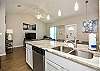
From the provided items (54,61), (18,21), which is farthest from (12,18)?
(54,61)

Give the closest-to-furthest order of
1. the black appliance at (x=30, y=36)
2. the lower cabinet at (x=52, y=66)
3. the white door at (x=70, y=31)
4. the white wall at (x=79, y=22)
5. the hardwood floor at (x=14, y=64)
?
1. the lower cabinet at (x=52, y=66)
2. the hardwood floor at (x=14, y=64)
3. the white wall at (x=79, y=22)
4. the white door at (x=70, y=31)
5. the black appliance at (x=30, y=36)

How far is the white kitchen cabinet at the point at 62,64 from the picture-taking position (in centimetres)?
136

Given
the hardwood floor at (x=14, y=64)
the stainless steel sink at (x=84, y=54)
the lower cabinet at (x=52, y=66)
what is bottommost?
the hardwood floor at (x=14, y=64)

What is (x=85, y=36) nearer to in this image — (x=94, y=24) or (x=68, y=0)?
(x=94, y=24)

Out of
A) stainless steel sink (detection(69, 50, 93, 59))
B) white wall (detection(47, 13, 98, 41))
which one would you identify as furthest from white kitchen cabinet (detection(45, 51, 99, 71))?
white wall (detection(47, 13, 98, 41))

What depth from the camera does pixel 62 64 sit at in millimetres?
1718

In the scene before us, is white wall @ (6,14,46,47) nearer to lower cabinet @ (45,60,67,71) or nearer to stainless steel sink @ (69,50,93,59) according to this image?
lower cabinet @ (45,60,67,71)

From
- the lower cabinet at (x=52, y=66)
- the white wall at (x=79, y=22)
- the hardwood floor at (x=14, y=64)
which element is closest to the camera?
the lower cabinet at (x=52, y=66)

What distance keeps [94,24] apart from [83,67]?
18.4ft

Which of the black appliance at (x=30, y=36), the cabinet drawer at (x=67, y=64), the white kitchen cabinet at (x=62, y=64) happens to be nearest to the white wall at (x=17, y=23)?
the black appliance at (x=30, y=36)

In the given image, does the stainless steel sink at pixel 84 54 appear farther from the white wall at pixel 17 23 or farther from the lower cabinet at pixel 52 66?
the white wall at pixel 17 23

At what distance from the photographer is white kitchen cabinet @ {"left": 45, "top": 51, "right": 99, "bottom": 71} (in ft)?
4.47

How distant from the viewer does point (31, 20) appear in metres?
10.3

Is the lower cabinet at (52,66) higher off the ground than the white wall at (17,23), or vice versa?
the white wall at (17,23)
